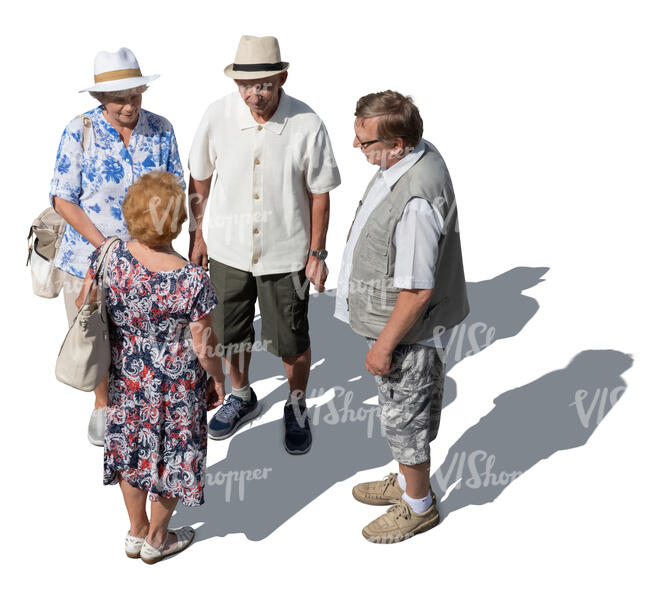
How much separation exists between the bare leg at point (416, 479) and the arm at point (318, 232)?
1269 mm

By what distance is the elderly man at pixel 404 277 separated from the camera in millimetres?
4141

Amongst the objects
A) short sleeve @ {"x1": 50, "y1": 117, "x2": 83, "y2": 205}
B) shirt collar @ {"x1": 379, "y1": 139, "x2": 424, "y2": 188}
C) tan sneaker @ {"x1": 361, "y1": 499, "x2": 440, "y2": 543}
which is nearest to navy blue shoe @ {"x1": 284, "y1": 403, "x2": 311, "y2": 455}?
tan sneaker @ {"x1": 361, "y1": 499, "x2": 440, "y2": 543}

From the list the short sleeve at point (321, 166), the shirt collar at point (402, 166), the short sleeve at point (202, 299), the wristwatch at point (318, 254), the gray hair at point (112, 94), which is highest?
the gray hair at point (112, 94)

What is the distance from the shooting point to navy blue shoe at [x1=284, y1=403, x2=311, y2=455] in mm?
5676

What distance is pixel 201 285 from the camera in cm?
397

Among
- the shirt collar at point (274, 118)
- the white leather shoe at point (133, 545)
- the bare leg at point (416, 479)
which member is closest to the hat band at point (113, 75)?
the shirt collar at point (274, 118)

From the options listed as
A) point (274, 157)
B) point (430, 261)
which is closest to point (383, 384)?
point (430, 261)

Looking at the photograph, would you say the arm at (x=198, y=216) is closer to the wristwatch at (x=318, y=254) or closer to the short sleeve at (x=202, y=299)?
the wristwatch at (x=318, y=254)

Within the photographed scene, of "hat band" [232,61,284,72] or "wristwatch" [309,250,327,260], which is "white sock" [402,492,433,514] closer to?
"wristwatch" [309,250,327,260]

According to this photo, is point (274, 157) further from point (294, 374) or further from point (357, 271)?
point (294, 374)

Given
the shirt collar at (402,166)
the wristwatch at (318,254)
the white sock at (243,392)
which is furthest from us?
the white sock at (243,392)

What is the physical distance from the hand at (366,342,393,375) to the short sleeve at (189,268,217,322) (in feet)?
2.89

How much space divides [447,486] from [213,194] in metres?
2.32

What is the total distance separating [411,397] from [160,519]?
4.84 ft
